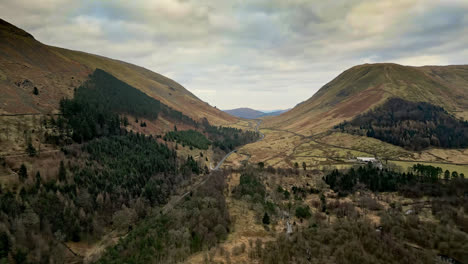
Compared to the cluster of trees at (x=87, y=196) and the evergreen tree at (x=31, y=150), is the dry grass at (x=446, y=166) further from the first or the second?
the evergreen tree at (x=31, y=150)

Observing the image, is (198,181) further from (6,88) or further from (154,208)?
(6,88)

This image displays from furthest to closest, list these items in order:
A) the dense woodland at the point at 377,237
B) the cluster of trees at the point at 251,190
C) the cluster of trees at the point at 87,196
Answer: the cluster of trees at the point at 251,190, the cluster of trees at the point at 87,196, the dense woodland at the point at 377,237

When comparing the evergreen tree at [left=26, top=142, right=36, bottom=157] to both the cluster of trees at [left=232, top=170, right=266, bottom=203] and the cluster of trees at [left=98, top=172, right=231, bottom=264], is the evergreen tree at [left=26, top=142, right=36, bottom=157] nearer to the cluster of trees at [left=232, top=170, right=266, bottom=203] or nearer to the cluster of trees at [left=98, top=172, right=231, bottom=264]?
the cluster of trees at [left=98, top=172, right=231, bottom=264]

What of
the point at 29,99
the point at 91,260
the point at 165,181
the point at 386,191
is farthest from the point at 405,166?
the point at 29,99

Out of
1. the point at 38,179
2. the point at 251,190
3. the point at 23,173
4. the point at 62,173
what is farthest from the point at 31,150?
the point at 251,190

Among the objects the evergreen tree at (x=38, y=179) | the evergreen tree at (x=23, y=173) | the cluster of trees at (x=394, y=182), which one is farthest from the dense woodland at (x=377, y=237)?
the evergreen tree at (x=23, y=173)

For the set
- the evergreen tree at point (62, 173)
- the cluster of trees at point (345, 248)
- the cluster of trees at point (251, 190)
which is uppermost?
the evergreen tree at point (62, 173)

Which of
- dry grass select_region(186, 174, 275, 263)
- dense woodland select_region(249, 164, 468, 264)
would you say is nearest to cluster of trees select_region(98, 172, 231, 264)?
dry grass select_region(186, 174, 275, 263)

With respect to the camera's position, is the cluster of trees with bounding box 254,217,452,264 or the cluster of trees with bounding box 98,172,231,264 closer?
the cluster of trees with bounding box 254,217,452,264
